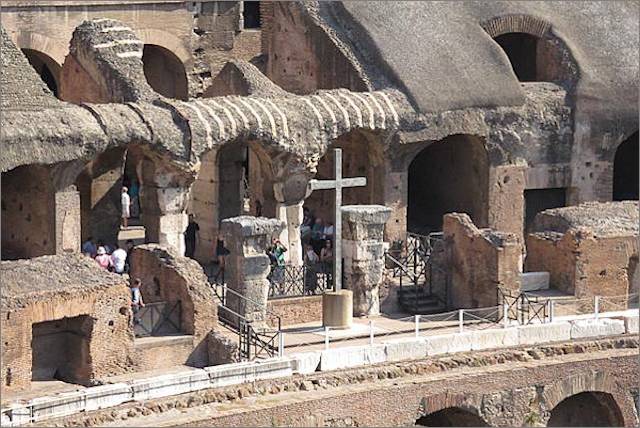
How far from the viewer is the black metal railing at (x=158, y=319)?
124 feet

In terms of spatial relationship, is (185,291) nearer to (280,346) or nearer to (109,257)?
(280,346)

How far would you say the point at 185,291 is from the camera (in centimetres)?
3775

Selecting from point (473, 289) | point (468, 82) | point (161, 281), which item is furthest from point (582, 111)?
point (161, 281)

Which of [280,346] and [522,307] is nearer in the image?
[280,346]

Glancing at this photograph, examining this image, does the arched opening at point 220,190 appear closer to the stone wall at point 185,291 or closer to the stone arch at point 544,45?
the stone arch at point 544,45

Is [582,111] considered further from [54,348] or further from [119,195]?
[54,348]

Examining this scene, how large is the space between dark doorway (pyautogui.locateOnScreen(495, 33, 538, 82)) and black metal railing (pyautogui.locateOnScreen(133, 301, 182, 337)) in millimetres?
13423

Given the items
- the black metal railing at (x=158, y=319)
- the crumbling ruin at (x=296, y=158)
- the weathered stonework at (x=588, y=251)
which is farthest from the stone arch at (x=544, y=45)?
the black metal railing at (x=158, y=319)

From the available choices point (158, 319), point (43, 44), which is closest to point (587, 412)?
point (158, 319)

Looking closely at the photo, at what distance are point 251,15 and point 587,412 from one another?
47.4 feet

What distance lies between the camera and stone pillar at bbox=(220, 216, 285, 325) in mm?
39344

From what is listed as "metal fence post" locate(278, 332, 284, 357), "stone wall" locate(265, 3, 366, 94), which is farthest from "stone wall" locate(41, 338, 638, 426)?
"stone wall" locate(265, 3, 366, 94)

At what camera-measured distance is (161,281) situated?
125 feet

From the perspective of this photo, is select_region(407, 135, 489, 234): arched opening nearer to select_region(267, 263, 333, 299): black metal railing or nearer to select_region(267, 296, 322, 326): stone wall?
select_region(267, 263, 333, 299): black metal railing
